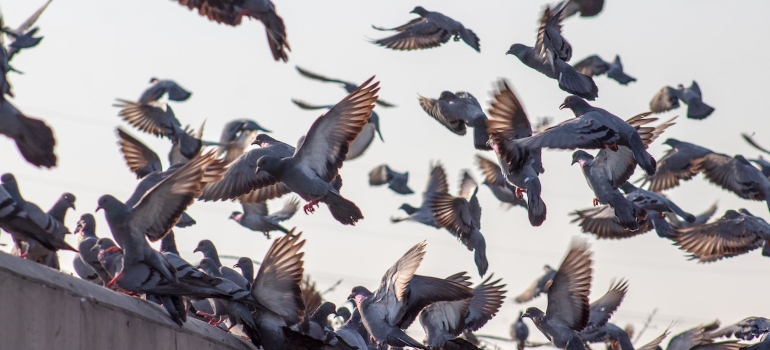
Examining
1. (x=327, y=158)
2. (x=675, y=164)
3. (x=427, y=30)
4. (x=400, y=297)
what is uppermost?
(x=427, y=30)

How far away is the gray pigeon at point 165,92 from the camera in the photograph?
66.6 ft

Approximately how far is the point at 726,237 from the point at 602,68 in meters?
3.75

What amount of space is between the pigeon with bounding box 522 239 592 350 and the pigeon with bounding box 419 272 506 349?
37.1 inches

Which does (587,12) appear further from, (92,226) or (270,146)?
(92,226)

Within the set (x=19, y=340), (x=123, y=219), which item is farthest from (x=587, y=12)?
(x=19, y=340)

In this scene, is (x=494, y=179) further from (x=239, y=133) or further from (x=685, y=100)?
(x=239, y=133)

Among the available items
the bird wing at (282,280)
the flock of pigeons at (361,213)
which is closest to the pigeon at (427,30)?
the flock of pigeons at (361,213)

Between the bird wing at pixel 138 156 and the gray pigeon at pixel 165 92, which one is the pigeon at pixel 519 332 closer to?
the gray pigeon at pixel 165 92

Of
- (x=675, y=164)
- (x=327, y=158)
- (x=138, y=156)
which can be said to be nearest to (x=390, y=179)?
(x=675, y=164)

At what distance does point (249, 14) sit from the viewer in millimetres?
13422

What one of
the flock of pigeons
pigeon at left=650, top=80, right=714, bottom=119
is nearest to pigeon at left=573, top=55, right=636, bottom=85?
the flock of pigeons

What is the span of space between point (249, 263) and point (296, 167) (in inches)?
57.2

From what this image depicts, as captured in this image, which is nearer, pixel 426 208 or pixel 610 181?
pixel 610 181

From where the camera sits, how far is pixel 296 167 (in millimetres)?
13000
